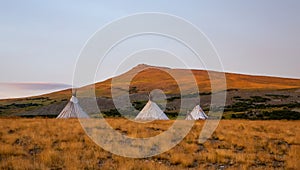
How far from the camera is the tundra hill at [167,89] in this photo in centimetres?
9368

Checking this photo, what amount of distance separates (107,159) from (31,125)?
31.4 ft

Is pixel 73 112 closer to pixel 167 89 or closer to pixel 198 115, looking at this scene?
pixel 198 115

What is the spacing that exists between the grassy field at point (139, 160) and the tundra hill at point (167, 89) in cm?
6435

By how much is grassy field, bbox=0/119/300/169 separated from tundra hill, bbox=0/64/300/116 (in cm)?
6435

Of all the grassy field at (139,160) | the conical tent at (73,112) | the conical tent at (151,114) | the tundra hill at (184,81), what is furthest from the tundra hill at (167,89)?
the grassy field at (139,160)

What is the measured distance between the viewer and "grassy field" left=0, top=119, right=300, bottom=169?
10.9m

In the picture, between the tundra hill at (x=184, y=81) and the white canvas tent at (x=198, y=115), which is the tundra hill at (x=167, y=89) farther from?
the white canvas tent at (x=198, y=115)

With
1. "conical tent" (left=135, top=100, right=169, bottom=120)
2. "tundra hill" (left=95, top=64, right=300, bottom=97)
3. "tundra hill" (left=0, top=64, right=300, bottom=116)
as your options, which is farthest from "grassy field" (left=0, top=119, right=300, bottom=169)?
"tundra hill" (left=95, top=64, right=300, bottom=97)

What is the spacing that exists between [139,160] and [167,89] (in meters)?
116

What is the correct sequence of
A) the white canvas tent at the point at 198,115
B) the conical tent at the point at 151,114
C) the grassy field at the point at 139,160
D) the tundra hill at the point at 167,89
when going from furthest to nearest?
the tundra hill at the point at 167,89 → the white canvas tent at the point at 198,115 → the conical tent at the point at 151,114 → the grassy field at the point at 139,160

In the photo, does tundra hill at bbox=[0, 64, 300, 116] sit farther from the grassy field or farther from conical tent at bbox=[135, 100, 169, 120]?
the grassy field

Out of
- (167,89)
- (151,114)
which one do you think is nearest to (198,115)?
A: (151,114)

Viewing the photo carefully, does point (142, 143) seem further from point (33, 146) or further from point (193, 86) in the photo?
point (193, 86)

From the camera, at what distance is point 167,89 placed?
418 ft
